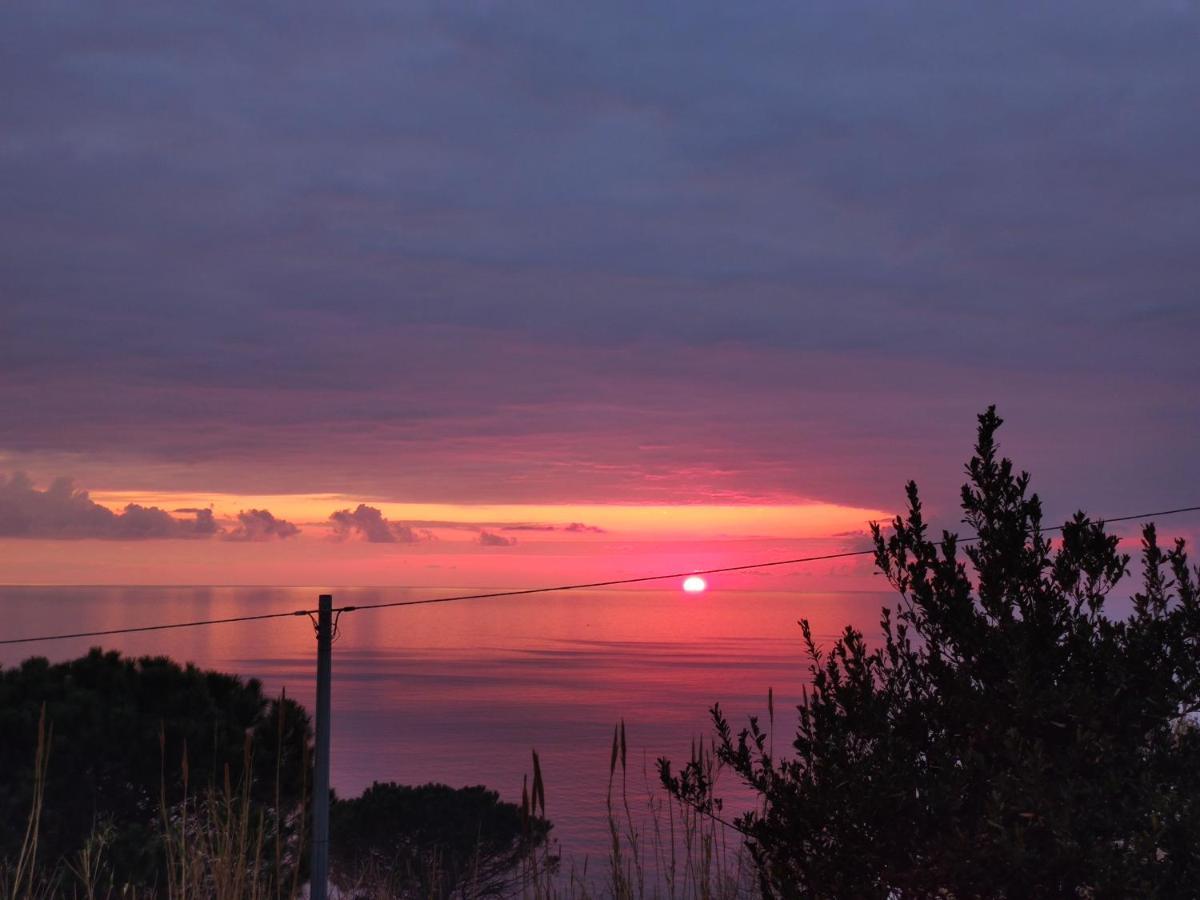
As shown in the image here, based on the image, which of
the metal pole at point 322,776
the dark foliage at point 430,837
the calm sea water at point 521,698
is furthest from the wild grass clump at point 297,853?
the calm sea water at point 521,698

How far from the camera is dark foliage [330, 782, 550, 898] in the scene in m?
14.1

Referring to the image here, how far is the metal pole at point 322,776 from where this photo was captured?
25.7ft

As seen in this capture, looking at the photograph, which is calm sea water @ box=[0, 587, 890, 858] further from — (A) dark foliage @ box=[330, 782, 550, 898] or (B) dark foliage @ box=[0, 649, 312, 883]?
(B) dark foliage @ box=[0, 649, 312, 883]

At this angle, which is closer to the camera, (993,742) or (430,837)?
(993,742)

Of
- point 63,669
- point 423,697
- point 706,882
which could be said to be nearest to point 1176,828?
point 706,882

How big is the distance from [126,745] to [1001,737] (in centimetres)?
788

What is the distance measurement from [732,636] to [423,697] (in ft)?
325

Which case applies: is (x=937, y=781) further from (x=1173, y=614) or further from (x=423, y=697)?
(x=423, y=697)

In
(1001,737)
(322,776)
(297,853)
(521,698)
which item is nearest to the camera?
(1001,737)

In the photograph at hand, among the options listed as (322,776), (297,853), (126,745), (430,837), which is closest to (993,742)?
(322,776)

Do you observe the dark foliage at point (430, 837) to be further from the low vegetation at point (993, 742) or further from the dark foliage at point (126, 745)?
the low vegetation at point (993, 742)

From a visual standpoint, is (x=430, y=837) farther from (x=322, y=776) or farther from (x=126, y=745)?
(x=322, y=776)

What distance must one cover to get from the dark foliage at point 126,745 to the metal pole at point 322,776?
1.54 m

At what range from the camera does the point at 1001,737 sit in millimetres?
4711
